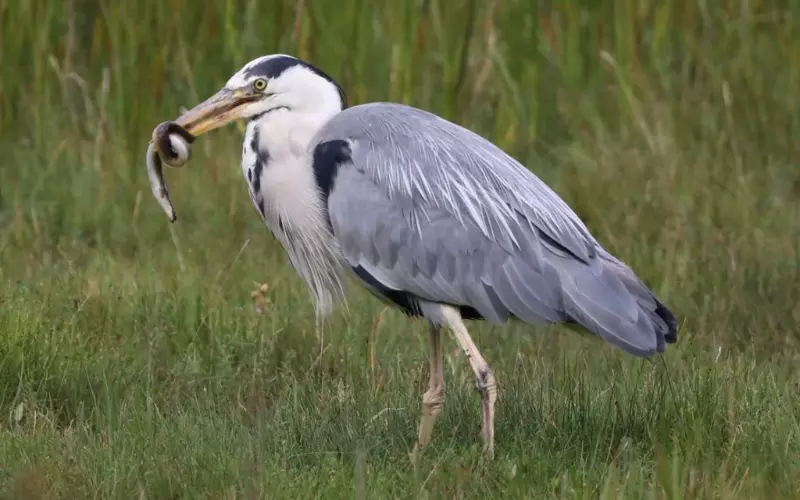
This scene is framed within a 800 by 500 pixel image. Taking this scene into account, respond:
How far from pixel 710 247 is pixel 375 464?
2883 mm

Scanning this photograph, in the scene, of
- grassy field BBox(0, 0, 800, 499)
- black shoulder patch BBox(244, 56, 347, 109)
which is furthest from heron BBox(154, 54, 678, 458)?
grassy field BBox(0, 0, 800, 499)

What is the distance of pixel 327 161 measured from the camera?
468 centimetres

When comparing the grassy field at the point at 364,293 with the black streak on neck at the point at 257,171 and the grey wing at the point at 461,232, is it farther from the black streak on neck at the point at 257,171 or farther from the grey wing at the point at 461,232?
the black streak on neck at the point at 257,171

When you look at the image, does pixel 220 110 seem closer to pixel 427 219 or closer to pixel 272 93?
pixel 272 93

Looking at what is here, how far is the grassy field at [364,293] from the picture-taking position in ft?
13.5

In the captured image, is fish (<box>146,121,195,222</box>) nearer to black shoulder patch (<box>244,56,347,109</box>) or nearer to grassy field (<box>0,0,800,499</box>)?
black shoulder patch (<box>244,56,347,109</box>)

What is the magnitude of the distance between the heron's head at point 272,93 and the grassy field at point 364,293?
93cm

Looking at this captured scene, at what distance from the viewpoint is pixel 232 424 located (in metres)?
4.47

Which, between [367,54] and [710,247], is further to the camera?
[367,54]

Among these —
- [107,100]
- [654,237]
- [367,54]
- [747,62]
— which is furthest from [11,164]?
[747,62]

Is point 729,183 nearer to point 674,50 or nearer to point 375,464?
point 674,50

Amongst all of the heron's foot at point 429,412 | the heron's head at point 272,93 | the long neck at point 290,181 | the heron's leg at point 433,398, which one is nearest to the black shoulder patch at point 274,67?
the heron's head at point 272,93

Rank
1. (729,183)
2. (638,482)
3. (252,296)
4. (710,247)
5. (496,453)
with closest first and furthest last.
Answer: (638,482) → (496,453) → (252,296) → (710,247) → (729,183)

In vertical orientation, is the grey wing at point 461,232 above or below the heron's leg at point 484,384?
above
